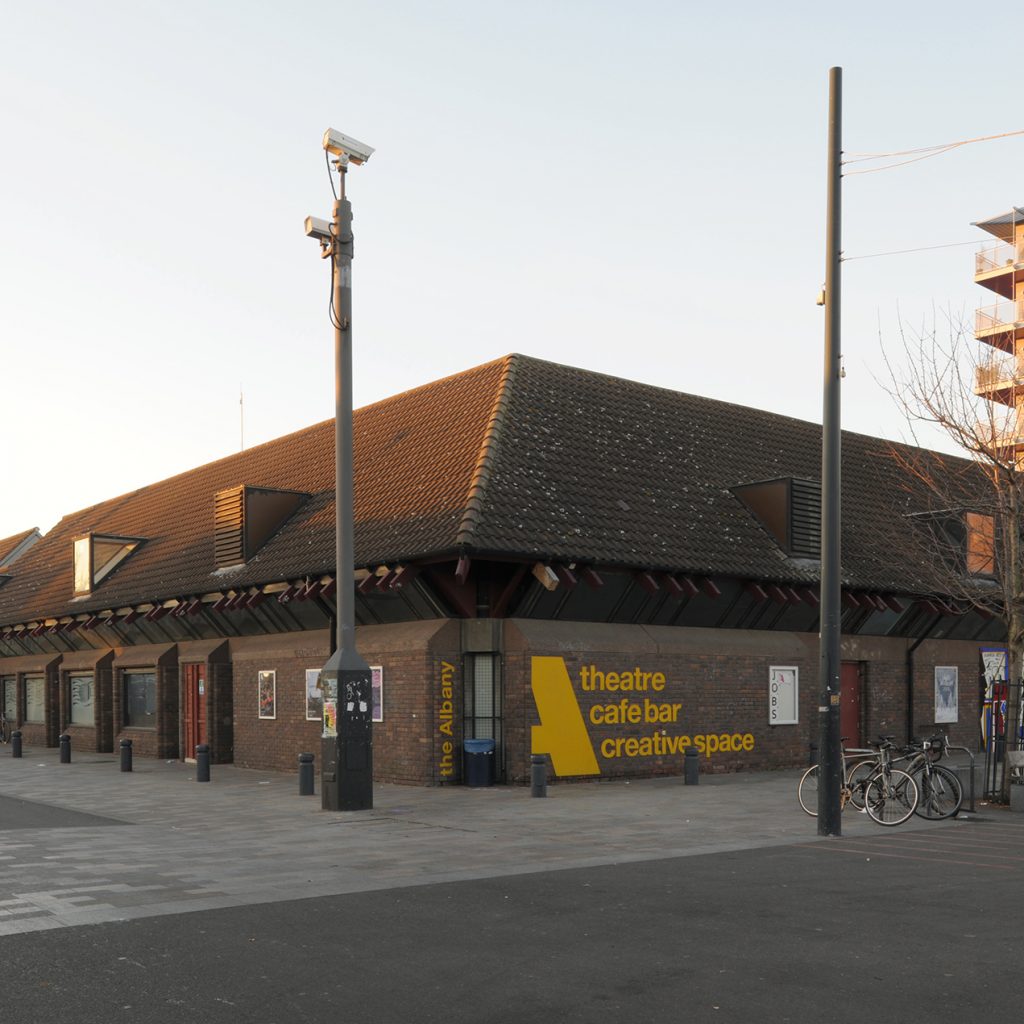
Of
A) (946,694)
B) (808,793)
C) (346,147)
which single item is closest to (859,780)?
(808,793)

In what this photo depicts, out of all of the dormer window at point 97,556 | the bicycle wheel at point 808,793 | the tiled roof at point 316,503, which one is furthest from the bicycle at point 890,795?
the dormer window at point 97,556

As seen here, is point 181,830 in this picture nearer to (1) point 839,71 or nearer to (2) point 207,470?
(1) point 839,71

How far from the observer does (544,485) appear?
72.9 feet

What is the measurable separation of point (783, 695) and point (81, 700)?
2105cm

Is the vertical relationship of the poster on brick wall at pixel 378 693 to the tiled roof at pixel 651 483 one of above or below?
below

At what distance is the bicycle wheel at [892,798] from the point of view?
15.2 metres

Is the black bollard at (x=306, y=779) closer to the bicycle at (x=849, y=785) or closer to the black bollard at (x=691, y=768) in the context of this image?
the black bollard at (x=691, y=768)

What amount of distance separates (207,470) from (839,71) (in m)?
25.8

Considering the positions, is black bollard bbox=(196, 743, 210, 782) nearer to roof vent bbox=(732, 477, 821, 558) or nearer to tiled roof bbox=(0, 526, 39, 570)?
roof vent bbox=(732, 477, 821, 558)

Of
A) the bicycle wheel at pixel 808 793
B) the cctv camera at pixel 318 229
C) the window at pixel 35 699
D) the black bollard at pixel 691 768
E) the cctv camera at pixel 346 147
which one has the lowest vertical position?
the window at pixel 35 699

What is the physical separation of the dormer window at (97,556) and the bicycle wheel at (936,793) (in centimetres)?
2418

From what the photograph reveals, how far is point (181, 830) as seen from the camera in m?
15.3

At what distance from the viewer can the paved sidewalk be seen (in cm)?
1062

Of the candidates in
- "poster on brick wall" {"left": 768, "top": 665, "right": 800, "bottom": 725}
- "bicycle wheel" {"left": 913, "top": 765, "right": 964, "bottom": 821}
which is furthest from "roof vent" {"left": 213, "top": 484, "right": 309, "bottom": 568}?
"bicycle wheel" {"left": 913, "top": 765, "right": 964, "bottom": 821}
